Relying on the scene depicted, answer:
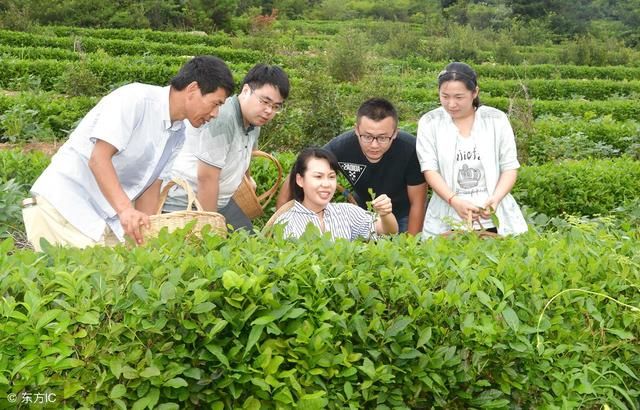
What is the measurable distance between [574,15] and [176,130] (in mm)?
40198

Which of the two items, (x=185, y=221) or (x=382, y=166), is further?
(x=382, y=166)

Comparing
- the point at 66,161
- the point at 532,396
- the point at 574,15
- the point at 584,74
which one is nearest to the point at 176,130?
the point at 66,161

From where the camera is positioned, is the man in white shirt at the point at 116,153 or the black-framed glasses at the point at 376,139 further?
the black-framed glasses at the point at 376,139

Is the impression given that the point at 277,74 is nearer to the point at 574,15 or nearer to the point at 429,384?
the point at 429,384

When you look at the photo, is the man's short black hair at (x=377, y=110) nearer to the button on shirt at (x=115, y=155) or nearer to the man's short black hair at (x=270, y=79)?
the man's short black hair at (x=270, y=79)

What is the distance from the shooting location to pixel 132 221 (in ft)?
11.3

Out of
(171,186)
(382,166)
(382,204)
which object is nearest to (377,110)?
(382,166)

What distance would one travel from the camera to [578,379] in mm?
2828

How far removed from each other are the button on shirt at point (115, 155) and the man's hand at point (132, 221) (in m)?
0.26

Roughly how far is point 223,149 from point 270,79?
45 cm

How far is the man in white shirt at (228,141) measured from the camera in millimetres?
4051

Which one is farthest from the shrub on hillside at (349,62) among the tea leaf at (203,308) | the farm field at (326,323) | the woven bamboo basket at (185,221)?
the tea leaf at (203,308)

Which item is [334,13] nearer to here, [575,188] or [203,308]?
[575,188]

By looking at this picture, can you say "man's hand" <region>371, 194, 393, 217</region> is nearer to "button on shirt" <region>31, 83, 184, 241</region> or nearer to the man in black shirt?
the man in black shirt
